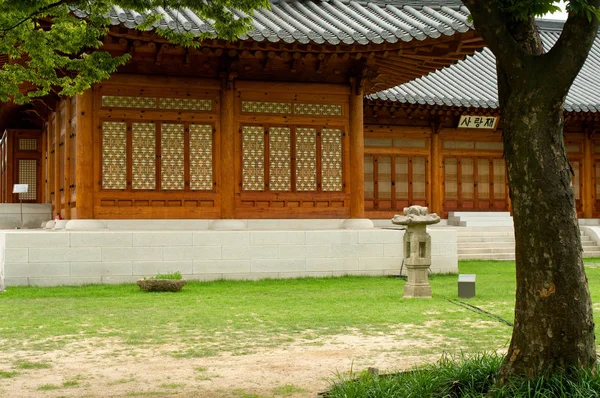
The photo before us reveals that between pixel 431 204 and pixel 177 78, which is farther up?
pixel 177 78

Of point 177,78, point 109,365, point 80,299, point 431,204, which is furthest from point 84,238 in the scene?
point 431,204

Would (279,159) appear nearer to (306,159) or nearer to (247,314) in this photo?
(306,159)

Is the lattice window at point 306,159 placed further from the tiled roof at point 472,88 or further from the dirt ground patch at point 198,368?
the dirt ground patch at point 198,368

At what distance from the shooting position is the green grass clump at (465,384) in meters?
4.95

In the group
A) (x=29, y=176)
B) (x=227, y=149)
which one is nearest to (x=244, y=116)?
(x=227, y=149)

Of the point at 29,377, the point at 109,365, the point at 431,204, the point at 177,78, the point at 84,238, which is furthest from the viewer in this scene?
the point at 431,204

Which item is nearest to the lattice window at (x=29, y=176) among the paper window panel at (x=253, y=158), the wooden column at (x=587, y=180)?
the paper window panel at (x=253, y=158)

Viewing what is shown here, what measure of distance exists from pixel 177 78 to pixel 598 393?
12722mm

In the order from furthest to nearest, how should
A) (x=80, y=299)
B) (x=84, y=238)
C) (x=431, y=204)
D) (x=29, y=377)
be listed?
1. (x=431, y=204)
2. (x=84, y=238)
3. (x=80, y=299)
4. (x=29, y=377)

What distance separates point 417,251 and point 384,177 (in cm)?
1396

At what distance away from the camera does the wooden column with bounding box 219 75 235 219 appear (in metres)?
16.3

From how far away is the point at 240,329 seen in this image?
9062 millimetres

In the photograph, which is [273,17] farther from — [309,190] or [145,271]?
[145,271]

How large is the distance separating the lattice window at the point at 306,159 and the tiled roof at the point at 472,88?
23.6 ft
